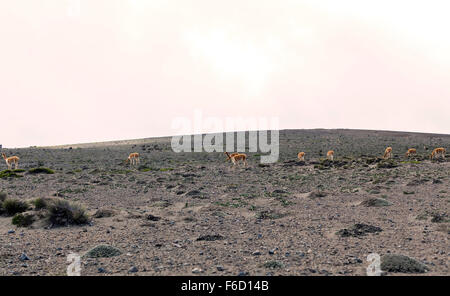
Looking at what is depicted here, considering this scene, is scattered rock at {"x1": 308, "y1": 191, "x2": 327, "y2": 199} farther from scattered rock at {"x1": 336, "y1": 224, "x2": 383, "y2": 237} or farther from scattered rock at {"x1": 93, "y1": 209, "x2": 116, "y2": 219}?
scattered rock at {"x1": 93, "y1": 209, "x2": 116, "y2": 219}

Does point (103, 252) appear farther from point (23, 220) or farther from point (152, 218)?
point (23, 220)

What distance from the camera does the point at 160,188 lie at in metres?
21.2

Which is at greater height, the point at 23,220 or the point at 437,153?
the point at 437,153

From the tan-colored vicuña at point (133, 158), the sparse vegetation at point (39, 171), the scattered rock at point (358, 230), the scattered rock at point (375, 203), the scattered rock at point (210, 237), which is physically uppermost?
the tan-colored vicuña at point (133, 158)

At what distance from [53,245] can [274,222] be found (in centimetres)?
630

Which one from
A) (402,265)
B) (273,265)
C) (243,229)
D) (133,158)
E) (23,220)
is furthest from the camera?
(133,158)

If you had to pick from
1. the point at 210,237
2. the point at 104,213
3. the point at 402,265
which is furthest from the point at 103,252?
the point at 402,265

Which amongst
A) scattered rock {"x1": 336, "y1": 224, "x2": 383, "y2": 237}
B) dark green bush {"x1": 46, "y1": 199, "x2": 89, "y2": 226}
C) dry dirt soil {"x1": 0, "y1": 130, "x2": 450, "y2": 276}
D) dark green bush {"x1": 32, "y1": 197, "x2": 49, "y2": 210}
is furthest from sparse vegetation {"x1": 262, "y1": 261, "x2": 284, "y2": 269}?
dark green bush {"x1": 32, "y1": 197, "x2": 49, "y2": 210}

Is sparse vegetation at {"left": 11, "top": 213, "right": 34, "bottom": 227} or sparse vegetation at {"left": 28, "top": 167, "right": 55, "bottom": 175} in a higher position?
sparse vegetation at {"left": 28, "top": 167, "right": 55, "bottom": 175}

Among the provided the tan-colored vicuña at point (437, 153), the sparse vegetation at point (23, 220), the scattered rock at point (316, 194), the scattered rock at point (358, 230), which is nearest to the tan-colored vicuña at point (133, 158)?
the scattered rock at point (316, 194)

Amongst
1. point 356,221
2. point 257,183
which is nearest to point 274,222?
point 356,221

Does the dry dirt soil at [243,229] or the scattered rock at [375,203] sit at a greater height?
the scattered rock at [375,203]

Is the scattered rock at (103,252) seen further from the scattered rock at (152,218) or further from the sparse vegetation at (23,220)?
the sparse vegetation at (23,220)
